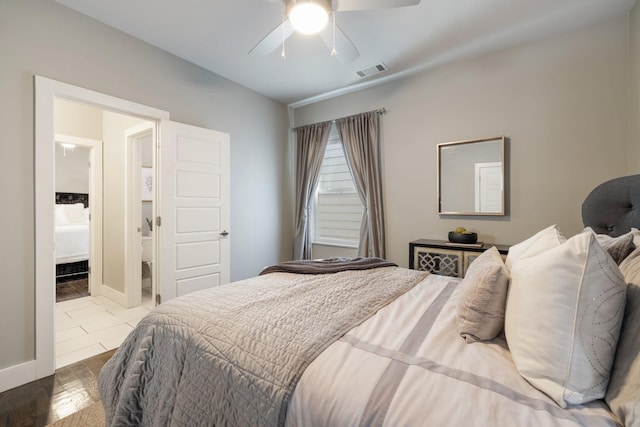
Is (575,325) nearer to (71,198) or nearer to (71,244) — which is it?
(71,244)

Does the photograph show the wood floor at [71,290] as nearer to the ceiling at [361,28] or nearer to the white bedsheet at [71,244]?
the white bedsheet at [71,244]

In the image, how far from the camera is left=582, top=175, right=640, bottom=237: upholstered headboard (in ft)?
5.42

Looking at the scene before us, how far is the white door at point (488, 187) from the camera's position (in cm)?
273

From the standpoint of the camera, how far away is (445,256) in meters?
2.69

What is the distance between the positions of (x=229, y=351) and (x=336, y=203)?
3.11 m

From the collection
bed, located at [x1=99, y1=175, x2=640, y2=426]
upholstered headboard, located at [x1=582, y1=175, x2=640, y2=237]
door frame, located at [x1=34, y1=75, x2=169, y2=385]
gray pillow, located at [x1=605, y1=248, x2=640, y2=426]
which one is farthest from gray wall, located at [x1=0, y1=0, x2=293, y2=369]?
upholstered headboard, located at [x1=582, y1=175, x2=640, y2=237]

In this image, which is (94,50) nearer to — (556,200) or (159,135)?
(159,135)

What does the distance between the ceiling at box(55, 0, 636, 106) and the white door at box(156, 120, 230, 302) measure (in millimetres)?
818

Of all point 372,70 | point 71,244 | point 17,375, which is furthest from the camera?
point 71,244

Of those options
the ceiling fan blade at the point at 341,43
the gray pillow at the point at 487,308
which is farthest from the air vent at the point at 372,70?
the gray pillow at the point at 487,308

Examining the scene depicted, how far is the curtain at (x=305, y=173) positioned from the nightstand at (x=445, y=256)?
5.51ft

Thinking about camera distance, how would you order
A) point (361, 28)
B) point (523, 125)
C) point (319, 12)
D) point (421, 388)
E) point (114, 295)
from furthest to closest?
point (114, 295) → point (523, 125) → point (361, 28) → point (319, 12) → point (421, 388)

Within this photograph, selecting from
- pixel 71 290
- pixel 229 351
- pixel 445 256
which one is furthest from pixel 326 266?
pixel 71 290

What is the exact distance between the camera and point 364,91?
3.58m
